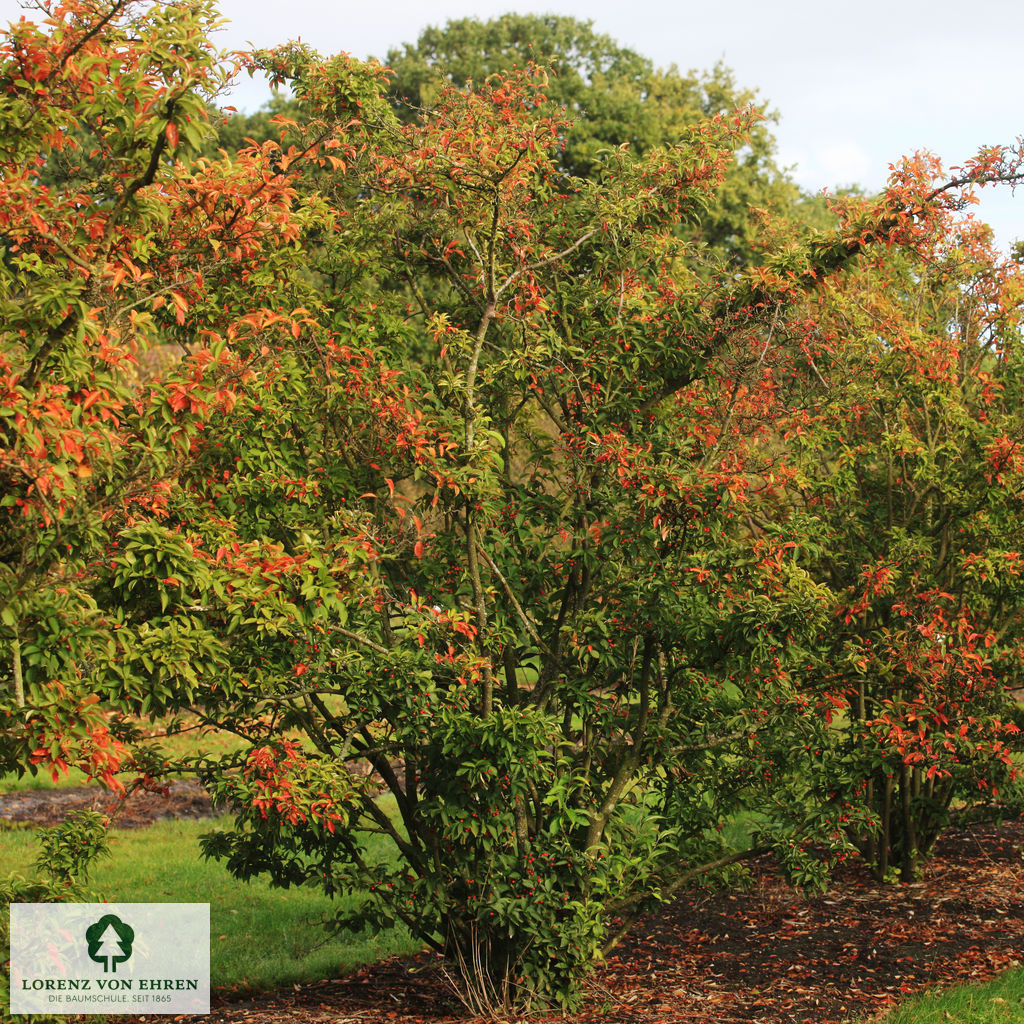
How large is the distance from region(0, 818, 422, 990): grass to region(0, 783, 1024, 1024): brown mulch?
0.90 ft

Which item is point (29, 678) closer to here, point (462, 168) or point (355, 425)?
point (355, 425)

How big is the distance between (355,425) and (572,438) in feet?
4.11

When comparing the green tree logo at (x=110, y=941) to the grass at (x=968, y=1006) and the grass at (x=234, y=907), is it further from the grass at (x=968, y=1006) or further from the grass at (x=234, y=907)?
the grass at (x=968, y=1006)

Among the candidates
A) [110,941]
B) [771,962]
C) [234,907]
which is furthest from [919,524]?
[234,907]

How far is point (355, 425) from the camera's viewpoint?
568 cm

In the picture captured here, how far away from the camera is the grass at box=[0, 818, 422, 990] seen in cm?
685

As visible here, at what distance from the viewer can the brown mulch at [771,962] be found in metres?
5.72

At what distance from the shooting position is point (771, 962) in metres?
6.70

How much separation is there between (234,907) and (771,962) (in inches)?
171

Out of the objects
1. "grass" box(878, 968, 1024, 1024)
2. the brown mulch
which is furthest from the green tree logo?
"grass" box(878, 968, 1024, 1024)

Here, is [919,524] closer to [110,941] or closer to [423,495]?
[423,495]

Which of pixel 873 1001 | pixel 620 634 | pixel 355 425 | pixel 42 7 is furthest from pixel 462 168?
pixel 873 1001

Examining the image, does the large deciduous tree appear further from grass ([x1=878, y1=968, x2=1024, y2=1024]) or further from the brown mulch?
grass ([x1=878, y1=968, x2=1024, y2=1024])

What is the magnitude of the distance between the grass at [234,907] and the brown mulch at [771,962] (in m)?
0.28
